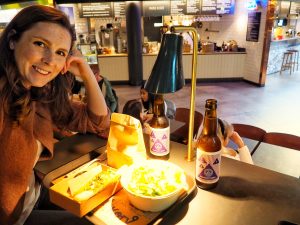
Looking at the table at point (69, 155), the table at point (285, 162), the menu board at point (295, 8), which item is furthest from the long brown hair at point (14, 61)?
the menu board at point (295, 8)

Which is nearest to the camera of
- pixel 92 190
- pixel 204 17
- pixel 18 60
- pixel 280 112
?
pixel 92 190

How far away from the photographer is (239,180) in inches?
41.7

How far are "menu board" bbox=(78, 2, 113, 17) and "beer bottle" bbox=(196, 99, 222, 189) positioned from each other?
644cm

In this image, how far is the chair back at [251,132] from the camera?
2.31 meters

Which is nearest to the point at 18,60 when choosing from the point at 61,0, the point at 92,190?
the point at 92,190

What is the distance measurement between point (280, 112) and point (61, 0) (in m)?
4.90

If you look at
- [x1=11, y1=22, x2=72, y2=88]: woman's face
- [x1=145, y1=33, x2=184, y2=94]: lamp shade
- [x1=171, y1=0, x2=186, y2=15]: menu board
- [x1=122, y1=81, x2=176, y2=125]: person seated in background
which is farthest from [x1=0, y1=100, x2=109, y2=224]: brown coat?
[x1=171, y1=0, x2=186, y2=15]: menu board

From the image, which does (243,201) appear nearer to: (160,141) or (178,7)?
(160,141)

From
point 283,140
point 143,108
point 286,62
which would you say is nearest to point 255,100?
point 143,108

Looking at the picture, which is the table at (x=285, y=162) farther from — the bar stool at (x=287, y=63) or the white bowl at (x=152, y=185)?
the bar stool at (x=287, y=63)

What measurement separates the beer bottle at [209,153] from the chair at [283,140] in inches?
56.3

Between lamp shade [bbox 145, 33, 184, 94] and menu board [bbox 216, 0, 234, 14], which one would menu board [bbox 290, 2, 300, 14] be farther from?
lamp shade [bbox 145, 33, 184, 94]

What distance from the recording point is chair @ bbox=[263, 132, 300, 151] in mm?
2113

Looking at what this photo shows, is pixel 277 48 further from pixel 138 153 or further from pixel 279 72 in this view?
pixel 138 153
